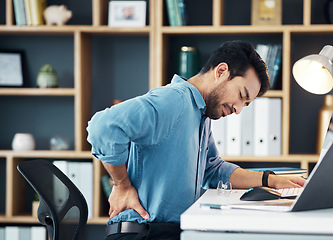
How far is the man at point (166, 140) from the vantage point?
4.48ft

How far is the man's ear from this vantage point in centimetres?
159

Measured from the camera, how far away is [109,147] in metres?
1.36

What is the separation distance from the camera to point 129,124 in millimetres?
1348

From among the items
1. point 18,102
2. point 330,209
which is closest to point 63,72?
point 18,102

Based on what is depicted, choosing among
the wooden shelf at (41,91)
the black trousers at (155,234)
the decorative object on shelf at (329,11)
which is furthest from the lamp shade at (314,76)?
the wooden shelf at (41,91)

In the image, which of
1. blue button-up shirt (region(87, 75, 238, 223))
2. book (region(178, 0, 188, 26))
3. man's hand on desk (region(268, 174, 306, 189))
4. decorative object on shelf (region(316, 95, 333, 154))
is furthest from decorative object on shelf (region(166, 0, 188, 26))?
man's hand on desk (region(268, 174, 306, 189))

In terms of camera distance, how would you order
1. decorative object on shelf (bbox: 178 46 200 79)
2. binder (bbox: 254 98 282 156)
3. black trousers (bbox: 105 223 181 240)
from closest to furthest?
black trousers (bbox: 105 223 181 240), binder (bbox: 254 98 282 156), decorative object on shelf (bbox: 178 46 200 79)

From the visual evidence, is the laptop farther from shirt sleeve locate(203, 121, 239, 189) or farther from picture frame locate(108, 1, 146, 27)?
picture frame locate(108, 1, 146, 27)

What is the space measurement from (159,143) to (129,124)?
0.16 meters

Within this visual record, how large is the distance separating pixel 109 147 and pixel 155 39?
5.81ft

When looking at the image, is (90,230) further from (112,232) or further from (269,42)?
(112,232)

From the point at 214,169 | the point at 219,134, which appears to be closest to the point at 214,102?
the point at 214,169

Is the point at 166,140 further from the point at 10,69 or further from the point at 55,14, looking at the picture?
the point at 10,69

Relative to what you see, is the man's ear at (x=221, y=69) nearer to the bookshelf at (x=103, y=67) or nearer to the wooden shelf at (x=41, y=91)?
the bookshelf at (x=103, y=67)
